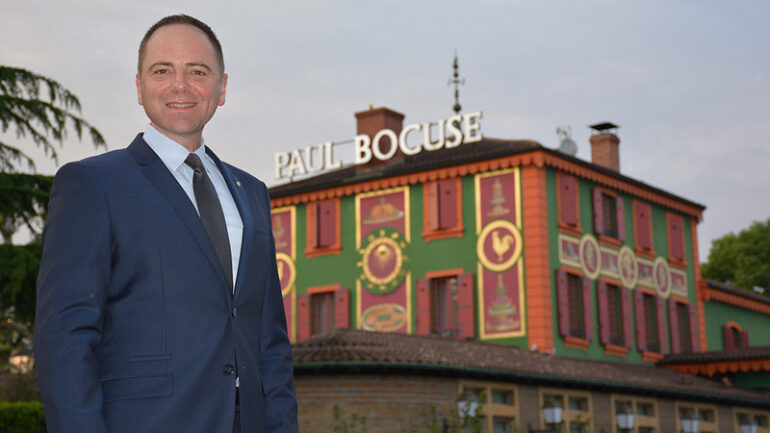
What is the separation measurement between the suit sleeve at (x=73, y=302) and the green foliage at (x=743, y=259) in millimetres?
56654

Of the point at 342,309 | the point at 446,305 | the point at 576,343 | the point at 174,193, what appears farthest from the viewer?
the point at 342,309

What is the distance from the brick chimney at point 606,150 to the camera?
1368 inches

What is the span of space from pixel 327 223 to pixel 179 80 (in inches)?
1130

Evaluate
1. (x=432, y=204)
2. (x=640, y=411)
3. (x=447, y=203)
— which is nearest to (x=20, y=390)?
(x=432, y=204)

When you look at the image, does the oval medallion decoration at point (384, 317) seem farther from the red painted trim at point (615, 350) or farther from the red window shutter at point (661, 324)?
the red window shutter at point (661, 324)

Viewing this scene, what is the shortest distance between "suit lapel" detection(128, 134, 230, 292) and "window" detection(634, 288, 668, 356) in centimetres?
2938

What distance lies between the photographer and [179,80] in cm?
345

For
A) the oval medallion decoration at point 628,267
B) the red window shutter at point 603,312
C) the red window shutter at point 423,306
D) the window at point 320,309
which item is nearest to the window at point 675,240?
the oval medallion decoration at point 628,267

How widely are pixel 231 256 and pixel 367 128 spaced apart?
30075 mm

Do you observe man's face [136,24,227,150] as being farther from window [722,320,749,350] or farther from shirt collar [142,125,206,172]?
window [722,320,749,350]

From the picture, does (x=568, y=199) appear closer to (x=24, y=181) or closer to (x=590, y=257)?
(x=590, y=257)

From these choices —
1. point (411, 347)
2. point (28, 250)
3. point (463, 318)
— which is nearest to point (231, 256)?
point (28, 250)

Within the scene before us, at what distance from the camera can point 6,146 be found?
18.1 meters

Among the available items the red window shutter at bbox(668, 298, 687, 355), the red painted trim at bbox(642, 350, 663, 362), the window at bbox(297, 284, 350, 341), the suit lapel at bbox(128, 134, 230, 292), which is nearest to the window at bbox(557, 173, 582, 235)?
the red painted trim at bbox(642, 350, 663, 362)
